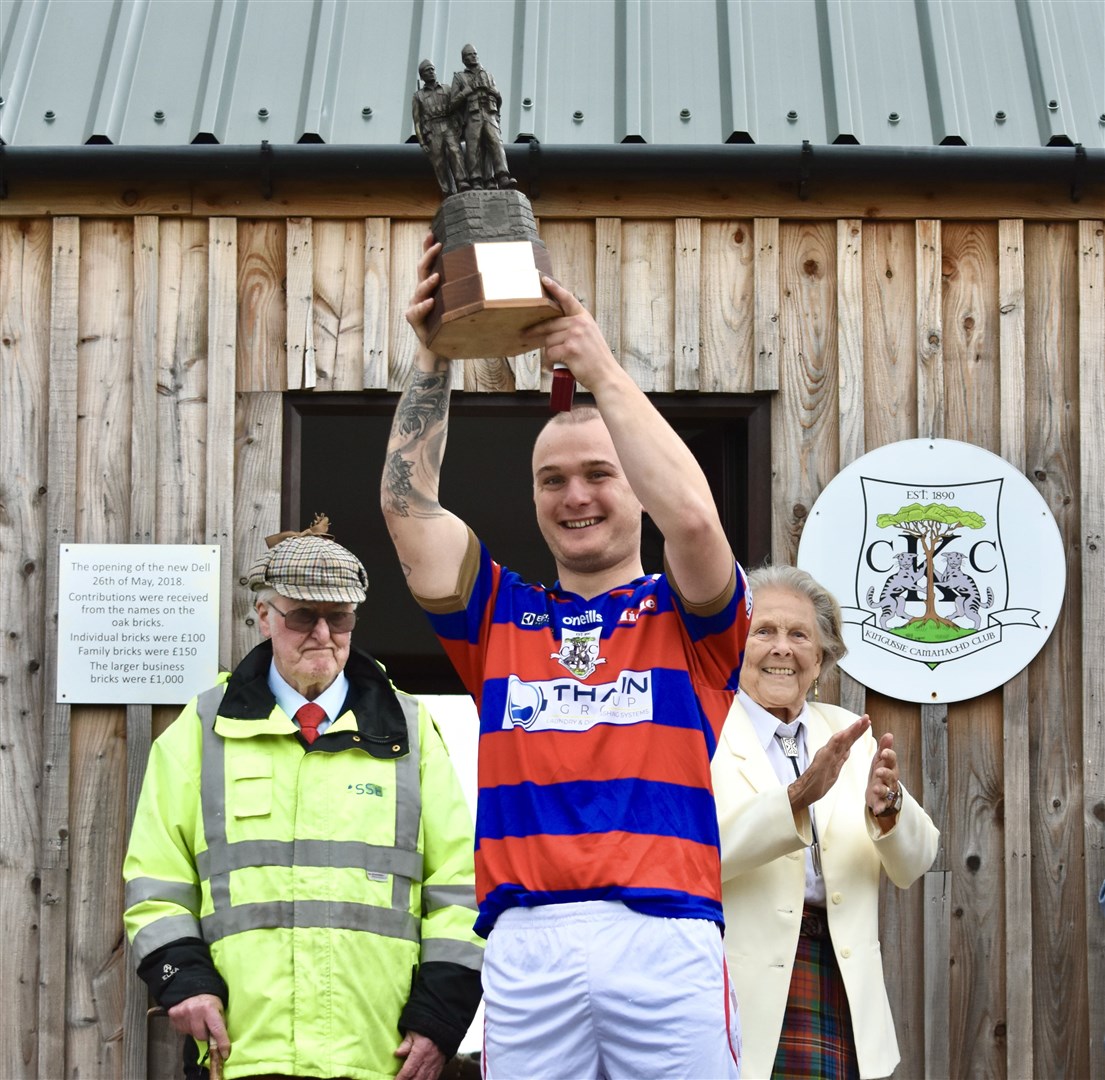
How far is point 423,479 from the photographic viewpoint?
111 inches

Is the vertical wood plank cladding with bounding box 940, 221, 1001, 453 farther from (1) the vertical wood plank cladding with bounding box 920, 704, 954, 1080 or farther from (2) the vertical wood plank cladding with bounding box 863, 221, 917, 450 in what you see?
(1) the vertical wood plank cladding with bounding box 920, 704, 954, 1080

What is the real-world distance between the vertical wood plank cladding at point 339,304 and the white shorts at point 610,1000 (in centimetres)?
247

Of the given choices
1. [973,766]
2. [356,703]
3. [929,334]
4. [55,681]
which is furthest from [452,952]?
[929,334]

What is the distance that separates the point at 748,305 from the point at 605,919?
261 centimetres

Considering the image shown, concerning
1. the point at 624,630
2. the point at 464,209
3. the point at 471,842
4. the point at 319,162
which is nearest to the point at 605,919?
the point at 624,630

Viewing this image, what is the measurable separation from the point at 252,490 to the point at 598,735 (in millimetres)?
2340

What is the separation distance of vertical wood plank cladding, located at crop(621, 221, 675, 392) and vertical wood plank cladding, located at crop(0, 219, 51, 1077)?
1734 millimetres

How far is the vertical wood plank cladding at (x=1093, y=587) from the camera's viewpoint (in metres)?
4.52

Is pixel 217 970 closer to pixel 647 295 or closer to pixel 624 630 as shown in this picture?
pixel 624 630

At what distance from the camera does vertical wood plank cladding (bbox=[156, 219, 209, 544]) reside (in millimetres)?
4684

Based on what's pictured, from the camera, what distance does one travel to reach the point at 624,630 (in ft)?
8.94

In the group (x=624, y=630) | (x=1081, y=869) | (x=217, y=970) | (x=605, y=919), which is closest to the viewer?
(x=605, y=919)

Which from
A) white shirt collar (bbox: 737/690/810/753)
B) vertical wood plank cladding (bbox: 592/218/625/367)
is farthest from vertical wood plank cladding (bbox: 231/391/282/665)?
white shirt collar (bbox: 737/690/810/753)

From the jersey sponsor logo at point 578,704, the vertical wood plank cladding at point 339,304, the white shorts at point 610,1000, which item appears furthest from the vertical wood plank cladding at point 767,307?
the white shorts at point 610,1000
